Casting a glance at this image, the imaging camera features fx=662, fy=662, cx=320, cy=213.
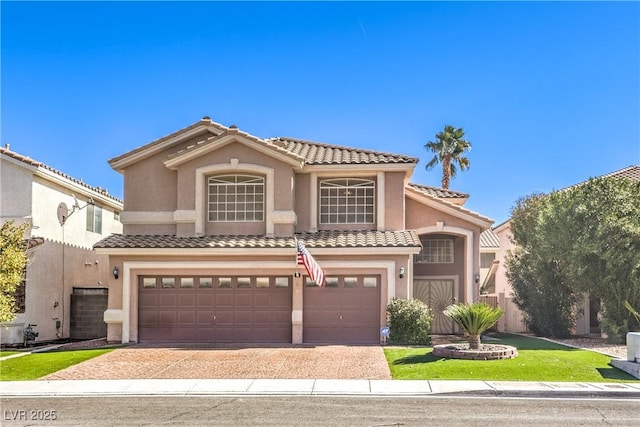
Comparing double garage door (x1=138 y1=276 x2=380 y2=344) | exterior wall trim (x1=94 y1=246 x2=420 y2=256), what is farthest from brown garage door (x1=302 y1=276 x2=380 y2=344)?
exterior wall trim (x1=94 y1=246 x2=420 y2=256)

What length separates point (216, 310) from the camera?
2288 centimetres

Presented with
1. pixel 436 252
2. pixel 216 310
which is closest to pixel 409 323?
pixel 436 252

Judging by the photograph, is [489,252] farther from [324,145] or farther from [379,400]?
[379,400]

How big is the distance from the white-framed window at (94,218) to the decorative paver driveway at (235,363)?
9894 millimetres

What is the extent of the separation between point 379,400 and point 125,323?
12013 millimetres

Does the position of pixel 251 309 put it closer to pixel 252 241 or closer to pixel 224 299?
pixel 224 299

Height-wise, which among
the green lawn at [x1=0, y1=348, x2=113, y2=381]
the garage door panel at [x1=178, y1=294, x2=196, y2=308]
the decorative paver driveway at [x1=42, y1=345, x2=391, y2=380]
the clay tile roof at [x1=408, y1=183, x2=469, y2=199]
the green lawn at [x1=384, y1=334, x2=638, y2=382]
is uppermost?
the clay tile roof at [x1=408, y1=183, x2=469, y2=199]

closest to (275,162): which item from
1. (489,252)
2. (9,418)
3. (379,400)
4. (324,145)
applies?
(324,145)

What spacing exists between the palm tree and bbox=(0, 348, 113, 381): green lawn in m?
31.2

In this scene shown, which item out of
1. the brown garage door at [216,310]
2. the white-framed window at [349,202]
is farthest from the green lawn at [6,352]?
the white-framed window at [349,202]

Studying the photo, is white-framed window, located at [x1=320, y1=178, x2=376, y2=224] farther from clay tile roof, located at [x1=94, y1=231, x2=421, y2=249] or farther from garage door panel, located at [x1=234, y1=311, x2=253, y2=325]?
garage door panel, located at [x1=234, y1=311, x2=253, y2=325]

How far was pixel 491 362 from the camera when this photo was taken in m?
17.1

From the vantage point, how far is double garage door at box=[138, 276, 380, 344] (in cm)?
2253

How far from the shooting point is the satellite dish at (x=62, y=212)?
26250 mm
